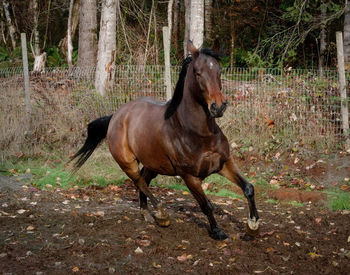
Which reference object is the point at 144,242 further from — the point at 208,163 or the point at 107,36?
the point at 107,36

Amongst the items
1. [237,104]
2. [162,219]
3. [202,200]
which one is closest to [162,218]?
[162,219]

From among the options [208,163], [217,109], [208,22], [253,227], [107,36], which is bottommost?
[253,227]

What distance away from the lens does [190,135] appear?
500 centimetres

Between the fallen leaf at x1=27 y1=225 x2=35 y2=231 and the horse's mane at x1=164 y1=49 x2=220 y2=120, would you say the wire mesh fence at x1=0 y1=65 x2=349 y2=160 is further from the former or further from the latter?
the fallen leaf at x1=27 y1=225 x2=35 y2=231

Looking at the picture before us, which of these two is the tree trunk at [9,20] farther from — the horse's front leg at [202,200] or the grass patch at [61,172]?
the horse's front leg at [202,200]

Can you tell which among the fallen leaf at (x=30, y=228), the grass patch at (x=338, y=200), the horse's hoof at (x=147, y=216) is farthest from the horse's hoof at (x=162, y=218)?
the grass patch at (x=338, y=200)

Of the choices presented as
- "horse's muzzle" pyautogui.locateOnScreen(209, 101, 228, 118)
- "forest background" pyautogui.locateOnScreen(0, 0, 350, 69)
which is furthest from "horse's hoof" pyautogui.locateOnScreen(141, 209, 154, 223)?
"forest background" pyautogui.locateOnScreen(0, 0, 350, 69)

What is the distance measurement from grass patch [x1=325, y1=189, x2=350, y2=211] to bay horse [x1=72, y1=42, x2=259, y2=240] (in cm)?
226

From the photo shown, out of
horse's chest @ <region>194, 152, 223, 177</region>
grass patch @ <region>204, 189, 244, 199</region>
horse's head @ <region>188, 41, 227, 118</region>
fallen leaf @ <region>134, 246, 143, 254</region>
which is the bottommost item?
grass patch @ <region>204, 189, 244, 199</region>

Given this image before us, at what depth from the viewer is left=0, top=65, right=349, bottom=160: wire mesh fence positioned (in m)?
9.12

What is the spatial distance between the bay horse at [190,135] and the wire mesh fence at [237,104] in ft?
11.7

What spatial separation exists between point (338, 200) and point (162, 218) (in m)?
2.86

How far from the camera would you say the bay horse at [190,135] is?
456 centimetres

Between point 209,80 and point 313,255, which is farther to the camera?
point 313,255
